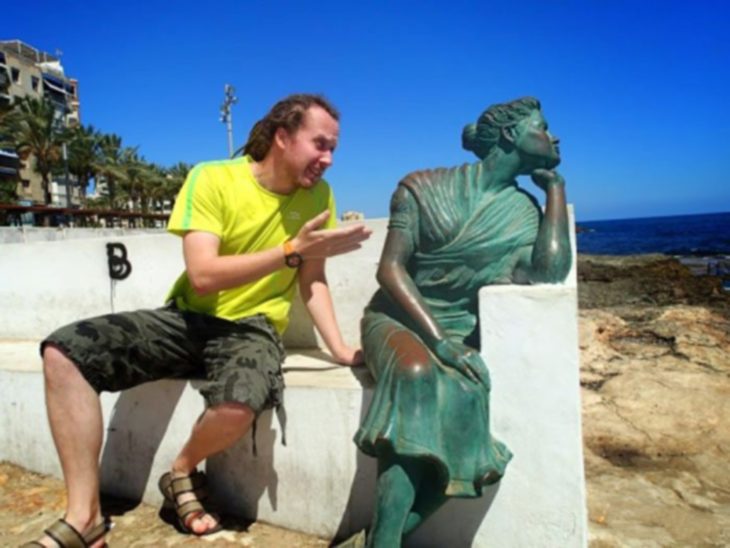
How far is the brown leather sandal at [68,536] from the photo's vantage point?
2.14 meters

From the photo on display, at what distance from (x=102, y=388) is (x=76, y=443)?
243mm

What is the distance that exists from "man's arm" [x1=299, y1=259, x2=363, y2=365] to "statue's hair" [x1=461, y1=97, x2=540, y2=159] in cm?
99

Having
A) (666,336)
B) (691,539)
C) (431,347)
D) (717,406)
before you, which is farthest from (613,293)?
(431,347)

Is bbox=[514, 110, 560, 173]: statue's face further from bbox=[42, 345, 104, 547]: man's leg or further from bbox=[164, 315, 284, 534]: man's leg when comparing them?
bbox=[42, 345, 104, 547]: man's leg

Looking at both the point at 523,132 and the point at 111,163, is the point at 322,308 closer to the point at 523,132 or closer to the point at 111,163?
the point at 523,132

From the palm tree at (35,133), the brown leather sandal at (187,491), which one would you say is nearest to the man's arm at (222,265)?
the brown leather sandal at (187,491)

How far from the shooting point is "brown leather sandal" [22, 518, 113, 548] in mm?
2145

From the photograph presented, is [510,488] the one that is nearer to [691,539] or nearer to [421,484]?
[421,484]

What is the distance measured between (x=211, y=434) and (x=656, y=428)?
3389 mm

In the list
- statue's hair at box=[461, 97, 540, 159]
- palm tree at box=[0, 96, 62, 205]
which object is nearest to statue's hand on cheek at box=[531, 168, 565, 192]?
statue's hair at box=[461, 97, 540, 159]

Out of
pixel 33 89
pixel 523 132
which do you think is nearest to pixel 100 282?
pixel 523 132

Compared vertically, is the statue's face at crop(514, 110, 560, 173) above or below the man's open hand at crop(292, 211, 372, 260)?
above

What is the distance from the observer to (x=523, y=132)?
2.48 meters

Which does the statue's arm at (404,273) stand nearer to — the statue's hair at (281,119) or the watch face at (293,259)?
the watch face at (293,259)
